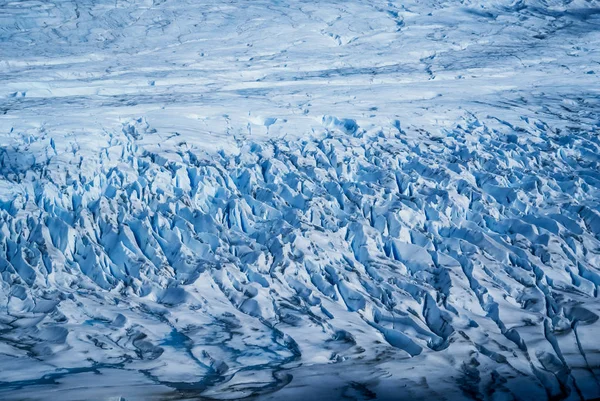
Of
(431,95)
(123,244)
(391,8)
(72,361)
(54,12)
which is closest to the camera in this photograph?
(72,361)

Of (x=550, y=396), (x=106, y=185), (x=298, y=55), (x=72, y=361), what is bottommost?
(x=550, y=396)

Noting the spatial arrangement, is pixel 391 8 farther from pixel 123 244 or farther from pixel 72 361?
pixel 72 361

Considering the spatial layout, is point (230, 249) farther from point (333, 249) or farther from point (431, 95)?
point (431, 95)

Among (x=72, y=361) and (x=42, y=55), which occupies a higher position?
(x=42, y=55)

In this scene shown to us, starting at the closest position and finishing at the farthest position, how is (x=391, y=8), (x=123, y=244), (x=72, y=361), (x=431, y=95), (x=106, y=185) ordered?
1. (x=72, y=361)
2. (x=123, y=244)
3. (x=106, y=185)
4. (x=431, y=95)
5. (x=391, y=8)

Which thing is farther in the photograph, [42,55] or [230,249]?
[42,55]

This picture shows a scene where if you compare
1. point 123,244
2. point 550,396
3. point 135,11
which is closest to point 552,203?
point 550,396
